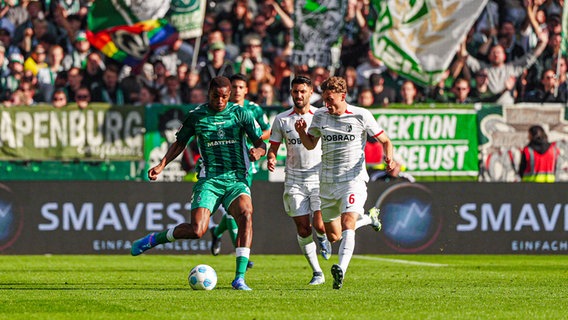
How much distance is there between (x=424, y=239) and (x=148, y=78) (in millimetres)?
6051

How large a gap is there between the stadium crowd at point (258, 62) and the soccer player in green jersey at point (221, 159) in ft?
25.6

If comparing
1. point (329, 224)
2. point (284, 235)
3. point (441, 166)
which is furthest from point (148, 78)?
point (329, 224)

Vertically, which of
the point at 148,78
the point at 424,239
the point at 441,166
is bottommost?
the point at 424,239

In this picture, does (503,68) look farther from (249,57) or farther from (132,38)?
(132,38)

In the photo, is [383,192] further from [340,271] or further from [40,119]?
[340,271]

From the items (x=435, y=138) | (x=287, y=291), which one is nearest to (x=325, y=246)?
(x=287, y=291)

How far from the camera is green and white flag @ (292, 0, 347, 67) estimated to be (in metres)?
20.0

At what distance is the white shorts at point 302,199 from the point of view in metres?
13.7

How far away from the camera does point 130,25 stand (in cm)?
2080

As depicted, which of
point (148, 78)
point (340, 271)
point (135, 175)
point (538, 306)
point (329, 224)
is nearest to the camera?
point (538, 306)

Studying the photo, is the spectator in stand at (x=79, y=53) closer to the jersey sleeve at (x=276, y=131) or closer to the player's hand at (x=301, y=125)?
the jersey sleeve at (x=276, y=131)

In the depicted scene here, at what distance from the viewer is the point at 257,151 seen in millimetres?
12023

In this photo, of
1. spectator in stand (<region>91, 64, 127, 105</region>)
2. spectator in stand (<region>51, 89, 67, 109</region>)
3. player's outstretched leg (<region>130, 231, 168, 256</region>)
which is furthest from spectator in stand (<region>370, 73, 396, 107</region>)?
player's outstretched leg (<region>130, 231, 168, 256</region>)

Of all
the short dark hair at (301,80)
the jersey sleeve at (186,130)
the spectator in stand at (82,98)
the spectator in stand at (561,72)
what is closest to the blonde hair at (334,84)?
the short dark hair at (301,80)
